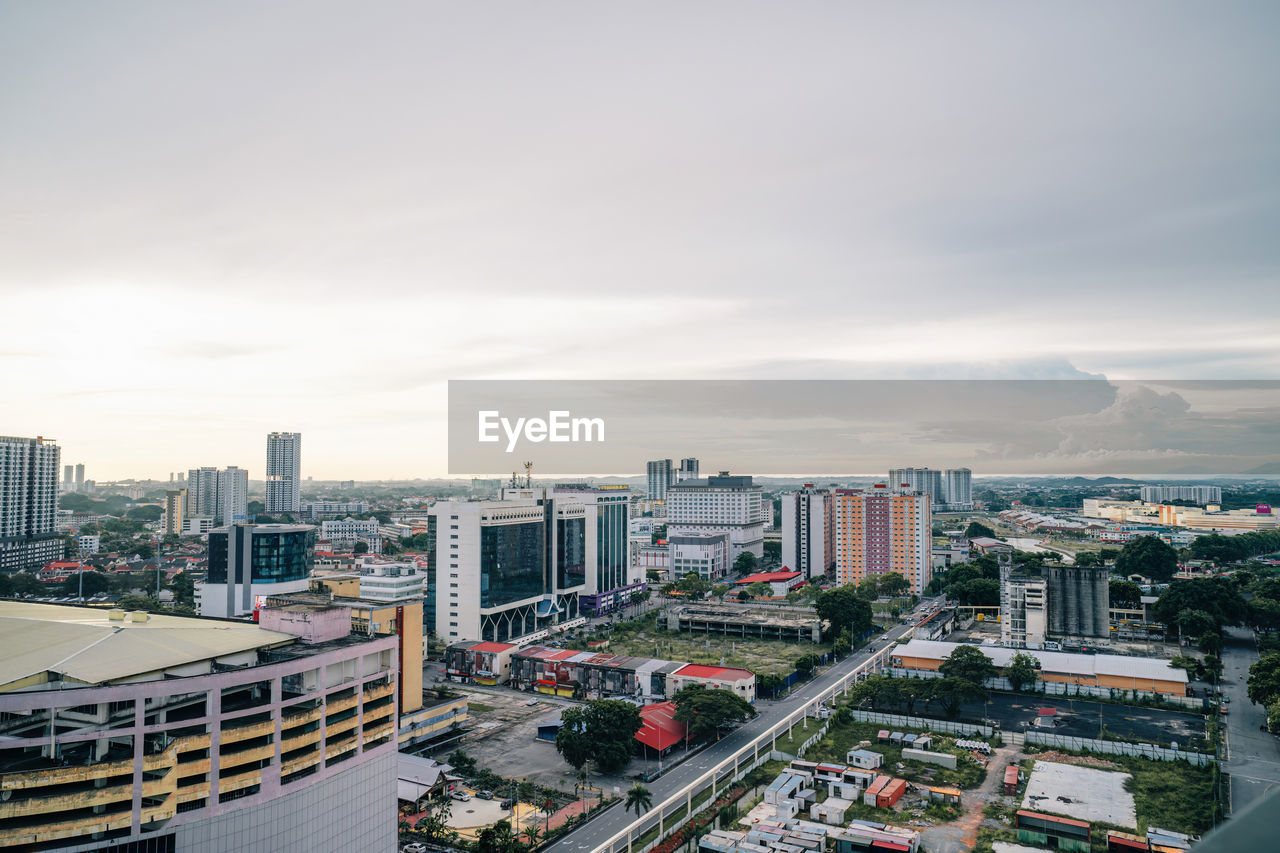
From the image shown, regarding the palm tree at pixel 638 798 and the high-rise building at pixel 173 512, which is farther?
the high-rise building at pixel 173 512

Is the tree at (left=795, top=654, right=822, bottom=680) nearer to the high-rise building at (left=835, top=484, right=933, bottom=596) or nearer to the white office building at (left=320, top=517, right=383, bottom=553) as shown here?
the high-rise building at (left=835, top=484, right=933, bottom=596)

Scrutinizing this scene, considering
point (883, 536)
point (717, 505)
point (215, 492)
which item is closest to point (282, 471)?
point (215, 492)

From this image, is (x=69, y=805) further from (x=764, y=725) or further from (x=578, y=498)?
(x=578, y=498)

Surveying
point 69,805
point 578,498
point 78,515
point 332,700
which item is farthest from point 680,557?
point 78,515

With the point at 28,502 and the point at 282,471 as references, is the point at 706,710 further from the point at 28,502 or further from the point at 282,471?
the point at 282,471

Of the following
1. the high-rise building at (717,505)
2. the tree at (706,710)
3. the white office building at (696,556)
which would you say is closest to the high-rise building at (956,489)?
the high-rise building at (717,505)

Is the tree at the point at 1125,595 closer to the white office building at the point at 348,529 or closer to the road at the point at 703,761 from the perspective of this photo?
the road at the point at 703,761
